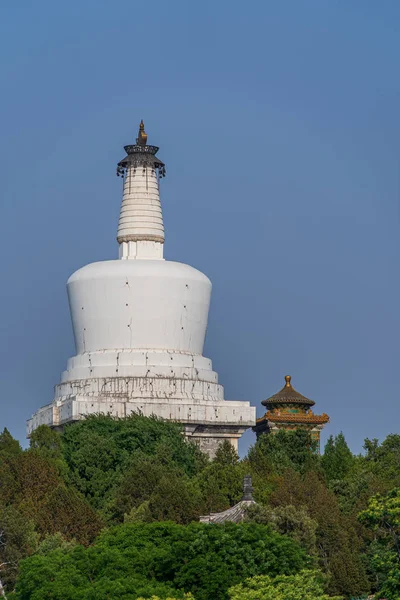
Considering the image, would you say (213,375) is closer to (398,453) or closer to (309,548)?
(398,453)

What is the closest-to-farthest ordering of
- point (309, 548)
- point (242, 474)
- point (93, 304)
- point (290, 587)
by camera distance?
point (290, 587) → point (309, 548) → point (242, 474) → point (93, 304)

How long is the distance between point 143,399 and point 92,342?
379 centimetres

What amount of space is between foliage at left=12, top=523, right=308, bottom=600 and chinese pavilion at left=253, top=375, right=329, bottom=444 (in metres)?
30.0

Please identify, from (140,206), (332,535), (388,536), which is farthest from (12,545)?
(140,206)

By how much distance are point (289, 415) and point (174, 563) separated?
33123 mm

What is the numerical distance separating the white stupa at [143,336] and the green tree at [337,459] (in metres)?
3.10

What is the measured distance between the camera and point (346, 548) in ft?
219

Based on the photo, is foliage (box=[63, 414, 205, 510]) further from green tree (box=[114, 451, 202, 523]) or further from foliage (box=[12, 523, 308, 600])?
foliage (box=[12, 523, 308, 600])

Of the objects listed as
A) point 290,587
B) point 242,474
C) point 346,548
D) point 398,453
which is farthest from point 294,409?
point 290,587

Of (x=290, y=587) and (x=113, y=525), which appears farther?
(x=113, y=525)

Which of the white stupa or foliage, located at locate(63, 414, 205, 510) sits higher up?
the white stupa

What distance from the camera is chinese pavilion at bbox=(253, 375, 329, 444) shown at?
9206cm

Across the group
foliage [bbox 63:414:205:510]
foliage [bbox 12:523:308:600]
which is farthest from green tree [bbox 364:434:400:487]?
foliage [bbox 12:523:308:600]

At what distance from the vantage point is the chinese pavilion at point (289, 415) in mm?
92062
